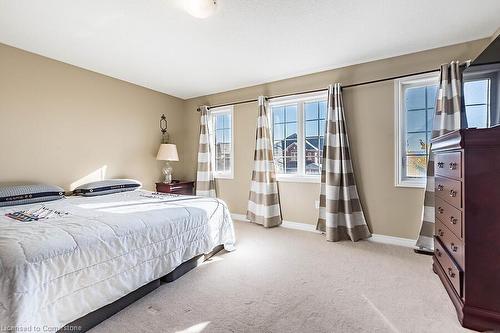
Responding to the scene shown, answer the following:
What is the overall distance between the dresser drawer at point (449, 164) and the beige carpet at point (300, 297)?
3.04 feet

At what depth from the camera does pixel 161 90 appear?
426 centimetres

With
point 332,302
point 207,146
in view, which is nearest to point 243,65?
point 207,146

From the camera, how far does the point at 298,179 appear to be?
11.7 ft

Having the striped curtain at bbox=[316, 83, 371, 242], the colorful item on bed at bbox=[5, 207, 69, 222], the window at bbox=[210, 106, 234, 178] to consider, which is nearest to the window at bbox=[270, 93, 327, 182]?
the striped curtain at bbox=[316, 83, 371, 242]

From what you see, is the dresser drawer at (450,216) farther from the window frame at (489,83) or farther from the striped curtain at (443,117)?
the window frame at (489,83)

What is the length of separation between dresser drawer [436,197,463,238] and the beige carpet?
55 cm

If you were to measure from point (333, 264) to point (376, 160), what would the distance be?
1446 mm

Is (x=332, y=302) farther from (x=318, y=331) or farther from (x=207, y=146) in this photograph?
(x=207, y=146)

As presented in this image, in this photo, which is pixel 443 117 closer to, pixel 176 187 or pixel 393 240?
pixel 393 240

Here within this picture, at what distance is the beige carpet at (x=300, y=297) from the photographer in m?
1.53

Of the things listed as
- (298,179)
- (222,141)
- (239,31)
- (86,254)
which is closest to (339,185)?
(298,179)

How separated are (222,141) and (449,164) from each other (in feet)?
11.0

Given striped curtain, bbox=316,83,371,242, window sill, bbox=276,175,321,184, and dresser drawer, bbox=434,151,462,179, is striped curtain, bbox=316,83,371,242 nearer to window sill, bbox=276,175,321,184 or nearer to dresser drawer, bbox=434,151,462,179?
window sill, bbox=276,175,321,184

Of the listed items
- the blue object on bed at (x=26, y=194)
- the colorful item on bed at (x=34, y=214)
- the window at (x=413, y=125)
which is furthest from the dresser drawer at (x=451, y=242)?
the blue object on bed at (x=26, y=194)
